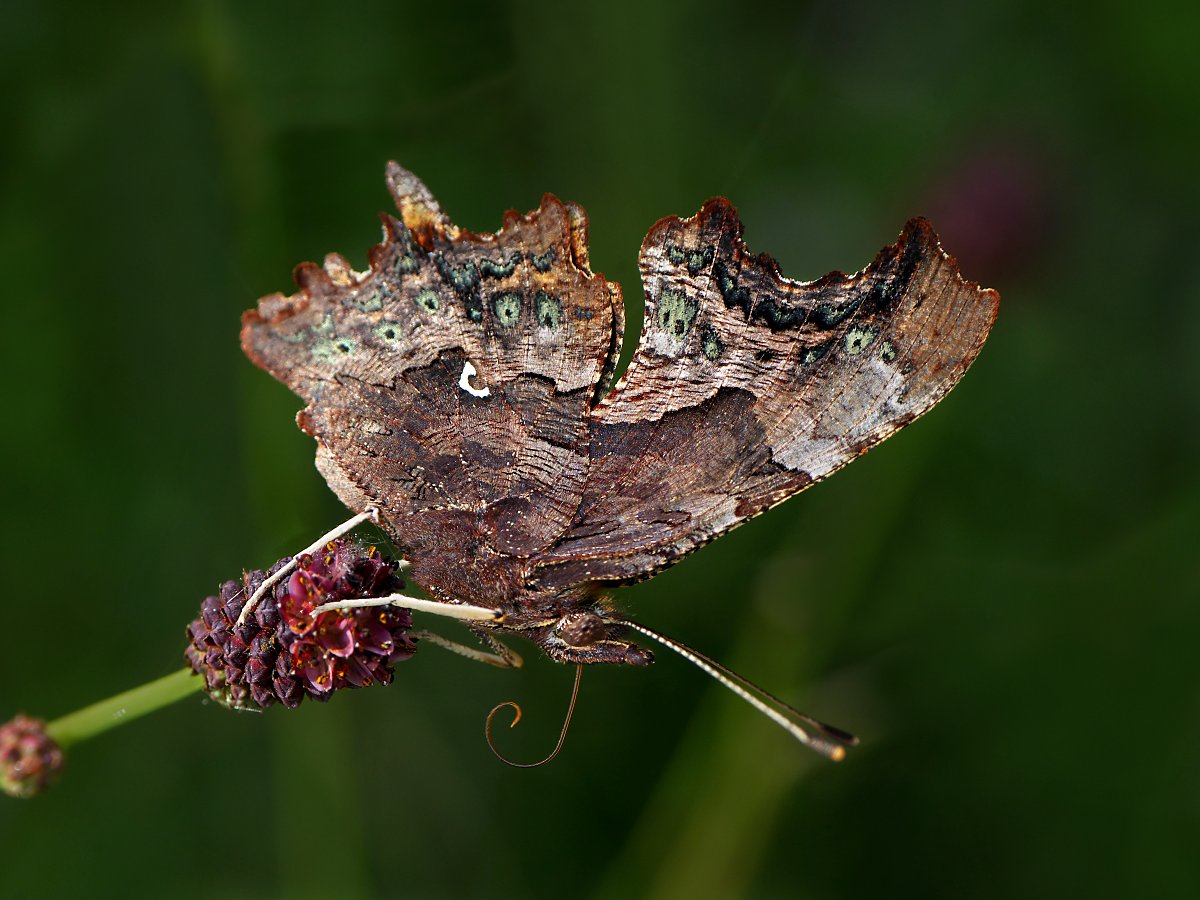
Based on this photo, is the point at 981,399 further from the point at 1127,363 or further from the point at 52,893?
the point at 52,893

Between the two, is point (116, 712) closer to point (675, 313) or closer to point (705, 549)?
point (675, 313)

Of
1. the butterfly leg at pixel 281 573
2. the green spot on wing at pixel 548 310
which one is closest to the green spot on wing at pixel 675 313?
the green spot on wing at pixel 548 310

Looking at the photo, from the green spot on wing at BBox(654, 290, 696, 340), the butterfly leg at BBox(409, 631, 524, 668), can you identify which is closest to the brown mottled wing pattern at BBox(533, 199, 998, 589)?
the green spot on wing at BBox(654, 290, 696, 340)

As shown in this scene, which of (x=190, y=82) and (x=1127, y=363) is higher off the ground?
(x=1127, y=363)

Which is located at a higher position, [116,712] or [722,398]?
[722,398]

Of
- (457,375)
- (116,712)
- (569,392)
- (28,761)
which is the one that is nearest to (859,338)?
(569,392)

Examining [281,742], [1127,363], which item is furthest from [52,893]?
[1127,363]
